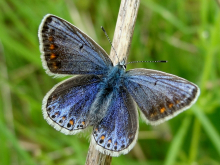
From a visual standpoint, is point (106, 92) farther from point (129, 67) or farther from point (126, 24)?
point (129, 67)

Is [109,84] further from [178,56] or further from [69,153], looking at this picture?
[178,56]

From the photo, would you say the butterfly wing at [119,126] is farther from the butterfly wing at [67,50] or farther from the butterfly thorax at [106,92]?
the butterfly wing at [67,50]

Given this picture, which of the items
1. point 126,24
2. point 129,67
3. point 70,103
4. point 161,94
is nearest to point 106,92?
point 70,103

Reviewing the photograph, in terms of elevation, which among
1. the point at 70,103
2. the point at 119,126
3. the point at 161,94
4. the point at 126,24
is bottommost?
the point at 119,126

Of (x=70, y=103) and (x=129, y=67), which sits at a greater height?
(x=129, y=67)

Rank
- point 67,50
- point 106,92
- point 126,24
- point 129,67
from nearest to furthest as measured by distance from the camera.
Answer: point 126,24 → point 67,50 → point 106,92 → point 129,67

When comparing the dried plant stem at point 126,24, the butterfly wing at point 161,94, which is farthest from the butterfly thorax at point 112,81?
the dried plant stem at point 126,24

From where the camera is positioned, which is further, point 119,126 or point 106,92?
point 106,92
